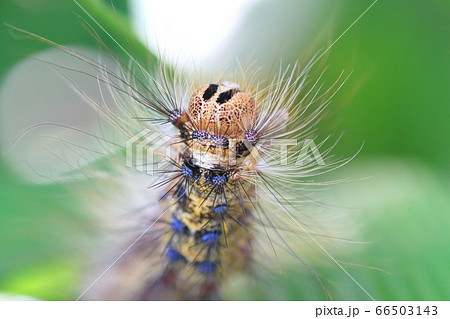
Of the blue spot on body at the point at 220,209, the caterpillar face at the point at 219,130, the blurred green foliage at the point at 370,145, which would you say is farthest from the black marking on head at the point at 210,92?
the blurred green foliage at the point at 370,145

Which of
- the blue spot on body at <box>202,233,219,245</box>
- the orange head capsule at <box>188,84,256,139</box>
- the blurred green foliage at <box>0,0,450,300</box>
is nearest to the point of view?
the orange head capsule at <box>188,84,256,139</box>

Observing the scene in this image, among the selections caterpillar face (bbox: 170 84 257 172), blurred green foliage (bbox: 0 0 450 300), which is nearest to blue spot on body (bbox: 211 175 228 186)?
caterpillar face (bbox: 170 84 257 172)

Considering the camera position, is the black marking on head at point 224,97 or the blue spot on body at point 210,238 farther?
the blue spot on body at point 210,238

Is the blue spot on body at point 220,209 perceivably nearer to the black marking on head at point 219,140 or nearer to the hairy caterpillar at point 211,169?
the hairy caterpillar at point 211,169

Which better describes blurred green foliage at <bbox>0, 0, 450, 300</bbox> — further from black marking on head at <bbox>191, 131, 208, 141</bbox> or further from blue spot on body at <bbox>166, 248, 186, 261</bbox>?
black marking on head at <bbox>191, 131, 208, 141</bbox>

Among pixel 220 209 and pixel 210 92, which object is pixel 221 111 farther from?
pixel 220 209
